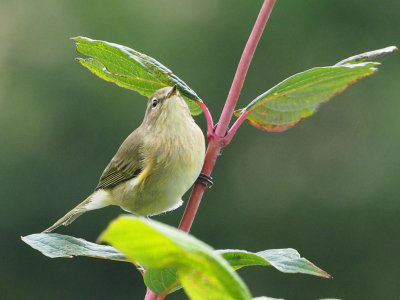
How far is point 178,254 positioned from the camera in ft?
1.40

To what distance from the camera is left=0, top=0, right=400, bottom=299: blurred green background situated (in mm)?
7227

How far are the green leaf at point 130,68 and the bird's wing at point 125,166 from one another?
86 cm

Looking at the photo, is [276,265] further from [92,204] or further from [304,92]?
[92,204]

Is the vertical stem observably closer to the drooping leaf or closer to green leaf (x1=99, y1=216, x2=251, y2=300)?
the drooping leaf

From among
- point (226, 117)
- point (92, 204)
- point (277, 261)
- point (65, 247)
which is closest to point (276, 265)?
point (277, 261)

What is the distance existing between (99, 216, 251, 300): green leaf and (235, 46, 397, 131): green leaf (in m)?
0.44

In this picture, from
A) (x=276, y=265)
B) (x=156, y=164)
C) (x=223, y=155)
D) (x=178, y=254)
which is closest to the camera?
(x=178, y=254)

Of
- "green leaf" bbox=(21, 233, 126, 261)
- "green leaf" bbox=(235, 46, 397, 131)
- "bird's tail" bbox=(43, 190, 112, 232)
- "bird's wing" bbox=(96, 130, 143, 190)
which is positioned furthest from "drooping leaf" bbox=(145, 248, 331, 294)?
"bird's wing" bbox=(96, 130, 143, 190)

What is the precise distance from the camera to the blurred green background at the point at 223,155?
7.23 m

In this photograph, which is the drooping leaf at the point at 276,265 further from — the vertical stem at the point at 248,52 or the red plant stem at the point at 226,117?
the vertical stem at the point at 248,52

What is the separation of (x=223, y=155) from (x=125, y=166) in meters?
5.80

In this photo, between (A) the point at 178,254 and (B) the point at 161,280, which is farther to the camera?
(B) the point at 161,280

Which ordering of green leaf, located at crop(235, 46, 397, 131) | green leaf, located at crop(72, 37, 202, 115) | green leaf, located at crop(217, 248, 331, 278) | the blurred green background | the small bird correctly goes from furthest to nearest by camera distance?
1. the blurred green background
2. the small bird
3. green leaf, located at crop(72, 37, 202, 115)
4. green leaf, located at crop(235, 46, 397, 131)
5. green leaf, located at crop(217, 248, 331, 278)

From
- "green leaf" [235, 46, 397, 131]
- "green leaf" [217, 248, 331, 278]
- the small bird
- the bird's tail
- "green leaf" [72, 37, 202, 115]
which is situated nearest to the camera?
"green leaf" [217, 248, 331, 278]
